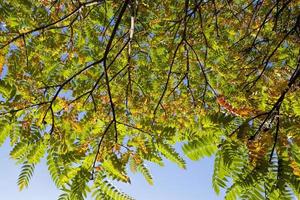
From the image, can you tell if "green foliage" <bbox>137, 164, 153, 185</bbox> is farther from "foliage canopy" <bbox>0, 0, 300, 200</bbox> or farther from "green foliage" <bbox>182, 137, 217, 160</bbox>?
"green foliage" <bbox>182, 137, 217, 160</bbox>

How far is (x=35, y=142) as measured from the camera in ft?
10.2

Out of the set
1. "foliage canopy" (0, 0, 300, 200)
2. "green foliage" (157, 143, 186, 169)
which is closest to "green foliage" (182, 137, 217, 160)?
"foliage canopy" (0, 0, 300, 200)

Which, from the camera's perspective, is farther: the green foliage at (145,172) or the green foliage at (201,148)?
the green foliage at (145,172)

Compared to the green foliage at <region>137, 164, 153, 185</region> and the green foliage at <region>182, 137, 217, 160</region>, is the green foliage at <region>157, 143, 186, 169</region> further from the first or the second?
the green foliage at <region>182, 137, 217, 160</region>

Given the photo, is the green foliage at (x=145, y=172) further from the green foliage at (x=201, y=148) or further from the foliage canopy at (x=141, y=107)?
the green foliage at (x=201, y=148)

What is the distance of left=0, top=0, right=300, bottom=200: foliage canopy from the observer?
6.83ft

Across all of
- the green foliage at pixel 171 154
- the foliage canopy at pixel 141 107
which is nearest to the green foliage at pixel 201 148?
the foliage canopy at pixel 141 107

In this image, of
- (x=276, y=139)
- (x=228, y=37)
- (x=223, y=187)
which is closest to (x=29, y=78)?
(x=223, y=187)

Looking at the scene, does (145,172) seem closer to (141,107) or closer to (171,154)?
(171,154)

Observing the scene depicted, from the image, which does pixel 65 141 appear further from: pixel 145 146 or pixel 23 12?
pixel 23 12

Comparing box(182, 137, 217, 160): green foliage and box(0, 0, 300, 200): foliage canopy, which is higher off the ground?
box(0, 0, 300, 200): foliage canopy

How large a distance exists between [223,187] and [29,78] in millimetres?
2445

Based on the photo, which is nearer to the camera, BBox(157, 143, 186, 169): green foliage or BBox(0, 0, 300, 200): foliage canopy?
BBox(0, 0, 300, 200): foliage canopy

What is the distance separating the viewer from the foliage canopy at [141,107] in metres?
→ 2.08
